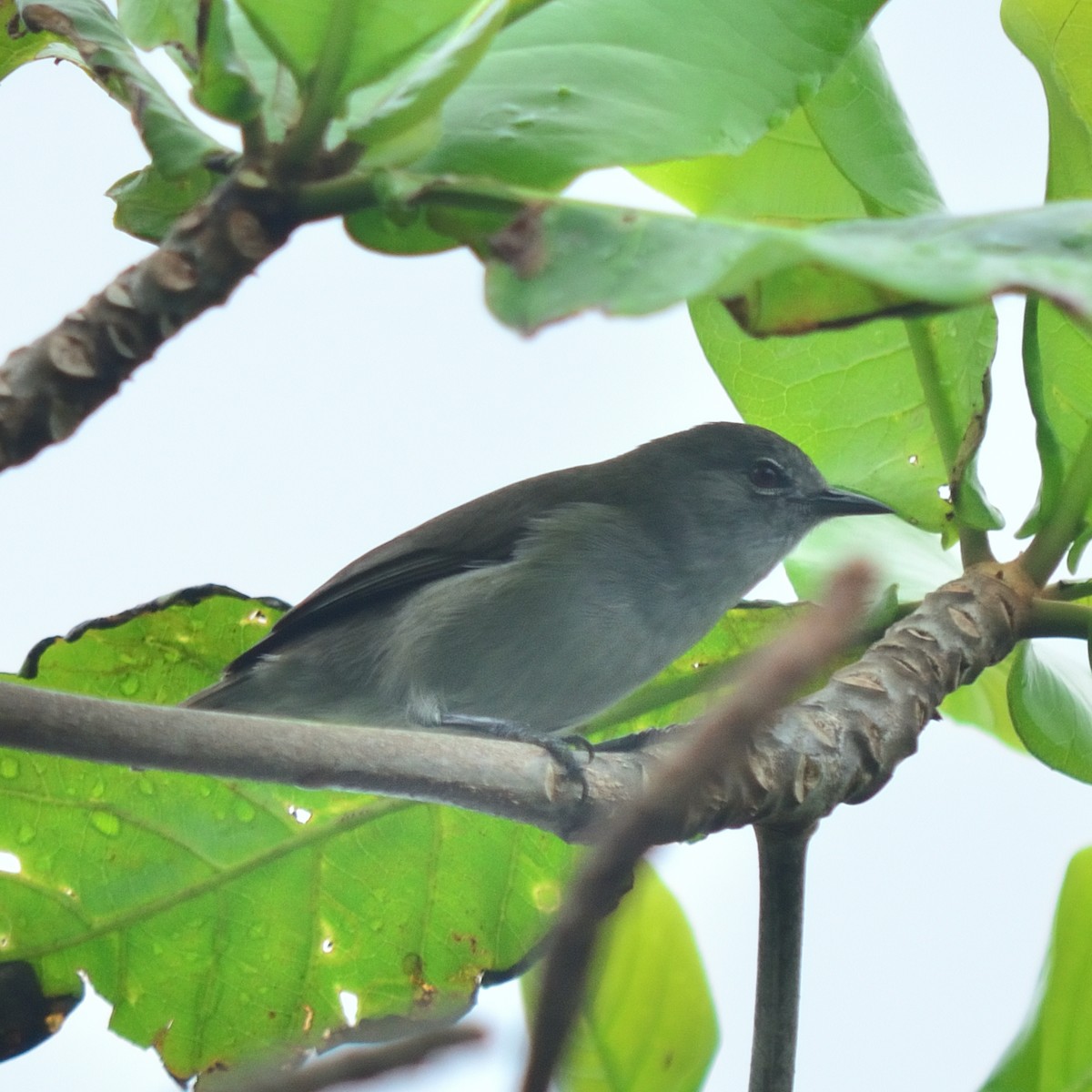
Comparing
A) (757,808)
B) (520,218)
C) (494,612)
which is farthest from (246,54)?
(494,612)

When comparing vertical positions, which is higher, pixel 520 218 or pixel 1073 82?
pixel 1073 82

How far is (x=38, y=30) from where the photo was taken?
69.0 inches

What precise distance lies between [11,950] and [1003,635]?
1793mm

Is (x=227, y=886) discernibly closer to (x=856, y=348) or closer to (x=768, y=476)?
(x=856, y=348)

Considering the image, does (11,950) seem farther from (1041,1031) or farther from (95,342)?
(1041,1031)

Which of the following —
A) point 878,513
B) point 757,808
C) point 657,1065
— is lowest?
point 657,1065

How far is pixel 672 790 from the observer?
59 centimetres

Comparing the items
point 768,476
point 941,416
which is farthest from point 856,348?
point 768,476

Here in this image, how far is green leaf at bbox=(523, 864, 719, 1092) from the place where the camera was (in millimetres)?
2096

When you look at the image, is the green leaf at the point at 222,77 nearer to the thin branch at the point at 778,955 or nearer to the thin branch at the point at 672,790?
the thin branch at the point at 672,790

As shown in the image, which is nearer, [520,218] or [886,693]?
[520,218]

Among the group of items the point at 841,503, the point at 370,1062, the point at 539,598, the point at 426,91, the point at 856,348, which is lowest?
the point at 539,598

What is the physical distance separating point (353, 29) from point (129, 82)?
1.08 ft

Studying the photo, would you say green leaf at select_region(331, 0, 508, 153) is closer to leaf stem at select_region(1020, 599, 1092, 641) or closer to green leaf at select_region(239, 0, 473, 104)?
green leaf at select_region(239, 0, 473, 104)
